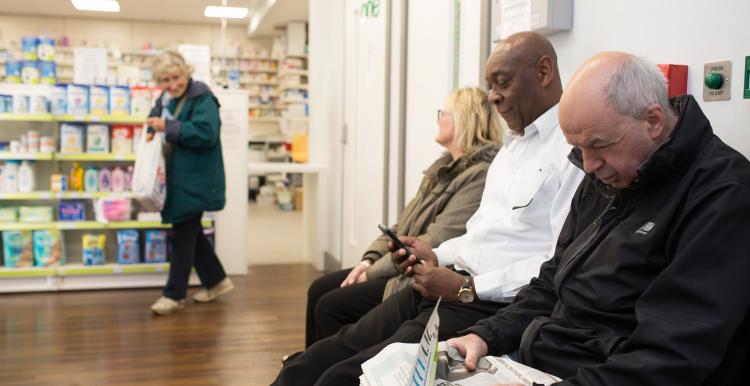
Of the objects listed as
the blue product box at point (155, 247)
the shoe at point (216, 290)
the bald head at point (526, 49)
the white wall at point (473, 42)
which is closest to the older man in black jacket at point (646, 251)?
the bald head at point (526, 49)

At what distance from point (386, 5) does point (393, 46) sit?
268 millimetres

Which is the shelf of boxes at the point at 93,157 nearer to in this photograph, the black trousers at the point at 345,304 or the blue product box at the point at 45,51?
the blue product box at the point at 45,51

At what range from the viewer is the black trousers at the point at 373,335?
203cm

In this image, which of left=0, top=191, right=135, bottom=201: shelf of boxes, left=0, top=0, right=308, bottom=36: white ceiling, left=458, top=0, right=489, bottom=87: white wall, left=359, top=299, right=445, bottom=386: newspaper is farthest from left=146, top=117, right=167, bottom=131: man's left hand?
left=0, top=0, right=308, bottom=36: white ceiling

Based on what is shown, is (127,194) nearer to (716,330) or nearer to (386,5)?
(386,5)

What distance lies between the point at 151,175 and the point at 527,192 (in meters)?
2.94

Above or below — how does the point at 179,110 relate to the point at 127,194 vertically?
above

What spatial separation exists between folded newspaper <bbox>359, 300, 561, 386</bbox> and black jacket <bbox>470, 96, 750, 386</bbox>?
10 centimetres

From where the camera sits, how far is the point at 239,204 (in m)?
5.88

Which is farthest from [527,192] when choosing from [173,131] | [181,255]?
[181,255]

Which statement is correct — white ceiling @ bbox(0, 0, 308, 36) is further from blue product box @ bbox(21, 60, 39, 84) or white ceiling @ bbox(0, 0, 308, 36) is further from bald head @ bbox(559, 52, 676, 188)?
bald head @ bbox(559, 52, 676, 188)

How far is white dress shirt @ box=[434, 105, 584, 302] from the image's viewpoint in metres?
2.17

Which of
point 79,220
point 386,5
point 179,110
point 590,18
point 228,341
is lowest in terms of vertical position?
point 228,341

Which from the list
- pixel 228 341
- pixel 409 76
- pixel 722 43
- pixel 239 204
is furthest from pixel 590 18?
pixel 239 204
